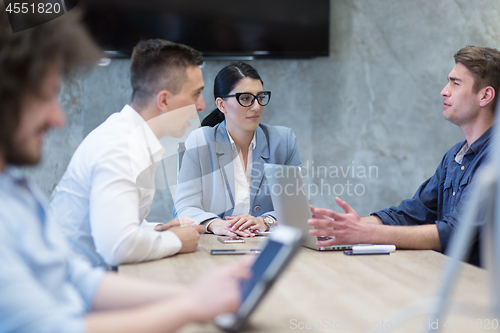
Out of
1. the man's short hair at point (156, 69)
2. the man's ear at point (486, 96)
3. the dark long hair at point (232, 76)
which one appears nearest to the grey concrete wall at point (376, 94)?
the dark long hair at point (232, 76)

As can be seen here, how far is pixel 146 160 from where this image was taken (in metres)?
1.52

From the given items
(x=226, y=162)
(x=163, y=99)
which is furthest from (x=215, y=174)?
(x=163, y=99)

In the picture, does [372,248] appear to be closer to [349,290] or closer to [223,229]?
[349,290]

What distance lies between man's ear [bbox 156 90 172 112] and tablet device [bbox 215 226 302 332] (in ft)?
3.30

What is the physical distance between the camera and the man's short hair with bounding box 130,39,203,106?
5.60 ft

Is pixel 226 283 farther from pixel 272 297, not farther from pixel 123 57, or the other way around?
pixel 123 57

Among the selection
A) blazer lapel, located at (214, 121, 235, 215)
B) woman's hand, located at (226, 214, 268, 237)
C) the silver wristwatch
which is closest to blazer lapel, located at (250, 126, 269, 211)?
blazer lapel, located at (214, 121, 235, 215)

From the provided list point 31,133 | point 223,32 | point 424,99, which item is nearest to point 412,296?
point 31,133

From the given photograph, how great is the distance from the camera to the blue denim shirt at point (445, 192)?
6.30 feet

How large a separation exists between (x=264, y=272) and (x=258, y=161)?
173cm

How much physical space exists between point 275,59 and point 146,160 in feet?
7.53

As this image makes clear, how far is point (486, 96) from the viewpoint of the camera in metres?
2.03

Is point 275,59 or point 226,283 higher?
point 275,59

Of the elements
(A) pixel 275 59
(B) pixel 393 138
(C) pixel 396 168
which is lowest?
(C) pixel 396 168
